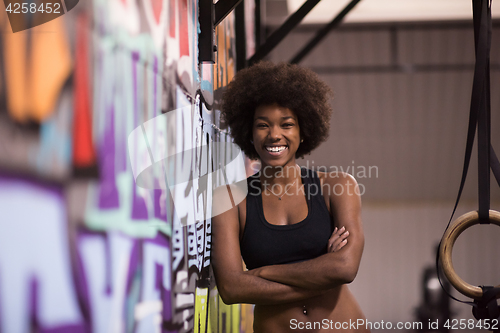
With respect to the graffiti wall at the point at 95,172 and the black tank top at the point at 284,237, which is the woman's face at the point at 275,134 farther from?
the graffiti wall at the point at 95,172

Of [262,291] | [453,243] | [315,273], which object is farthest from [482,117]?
[262,291]

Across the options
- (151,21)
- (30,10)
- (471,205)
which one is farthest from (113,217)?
(471,205)

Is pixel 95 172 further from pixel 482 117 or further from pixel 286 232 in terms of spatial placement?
pixel 482 117

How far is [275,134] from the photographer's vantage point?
2.17 m

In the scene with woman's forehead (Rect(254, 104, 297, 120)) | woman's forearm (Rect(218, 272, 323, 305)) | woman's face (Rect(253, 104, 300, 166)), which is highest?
woman's forehead (Rect(254, 104, 297, 120))

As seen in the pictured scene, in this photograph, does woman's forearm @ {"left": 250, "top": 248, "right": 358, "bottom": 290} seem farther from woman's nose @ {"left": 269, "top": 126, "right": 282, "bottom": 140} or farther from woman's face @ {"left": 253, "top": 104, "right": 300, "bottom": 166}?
woman's nose @ {"left": 269, "top": 126, "right": 282, "bottom": 140}

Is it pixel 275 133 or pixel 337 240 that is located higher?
pixel 275 133

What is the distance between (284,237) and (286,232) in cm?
3

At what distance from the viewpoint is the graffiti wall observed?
87cm

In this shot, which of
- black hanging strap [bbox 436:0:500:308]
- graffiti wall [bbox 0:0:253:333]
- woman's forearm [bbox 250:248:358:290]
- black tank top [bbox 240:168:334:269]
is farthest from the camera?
black tank top [bbox 240:168:334:269]

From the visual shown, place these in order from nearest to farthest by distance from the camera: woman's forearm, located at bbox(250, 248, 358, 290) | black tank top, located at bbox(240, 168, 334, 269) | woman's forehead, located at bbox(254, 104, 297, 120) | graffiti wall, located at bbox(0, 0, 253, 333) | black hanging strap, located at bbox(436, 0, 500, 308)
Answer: graffiti wall, located at bbox(0, 0, 253, 333), black hanging strap, located at bbox(436, 0, 500, 308), woman's forearm, located at bbox(250, 248, 358, 290), black tank top, located at bbox(240, 168, 334, 269), woman's forehead, located at bbox(254, 104, 297, 120)

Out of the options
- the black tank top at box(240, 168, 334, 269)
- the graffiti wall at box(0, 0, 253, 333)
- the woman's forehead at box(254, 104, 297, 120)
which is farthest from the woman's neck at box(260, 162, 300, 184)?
the graffiti wall at box(0, 0, 253, 333)

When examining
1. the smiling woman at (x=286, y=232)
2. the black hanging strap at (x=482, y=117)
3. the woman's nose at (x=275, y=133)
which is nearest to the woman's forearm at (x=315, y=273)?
the smiling woman at (x=286, y=232)

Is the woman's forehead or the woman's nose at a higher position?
the woman's forehead
